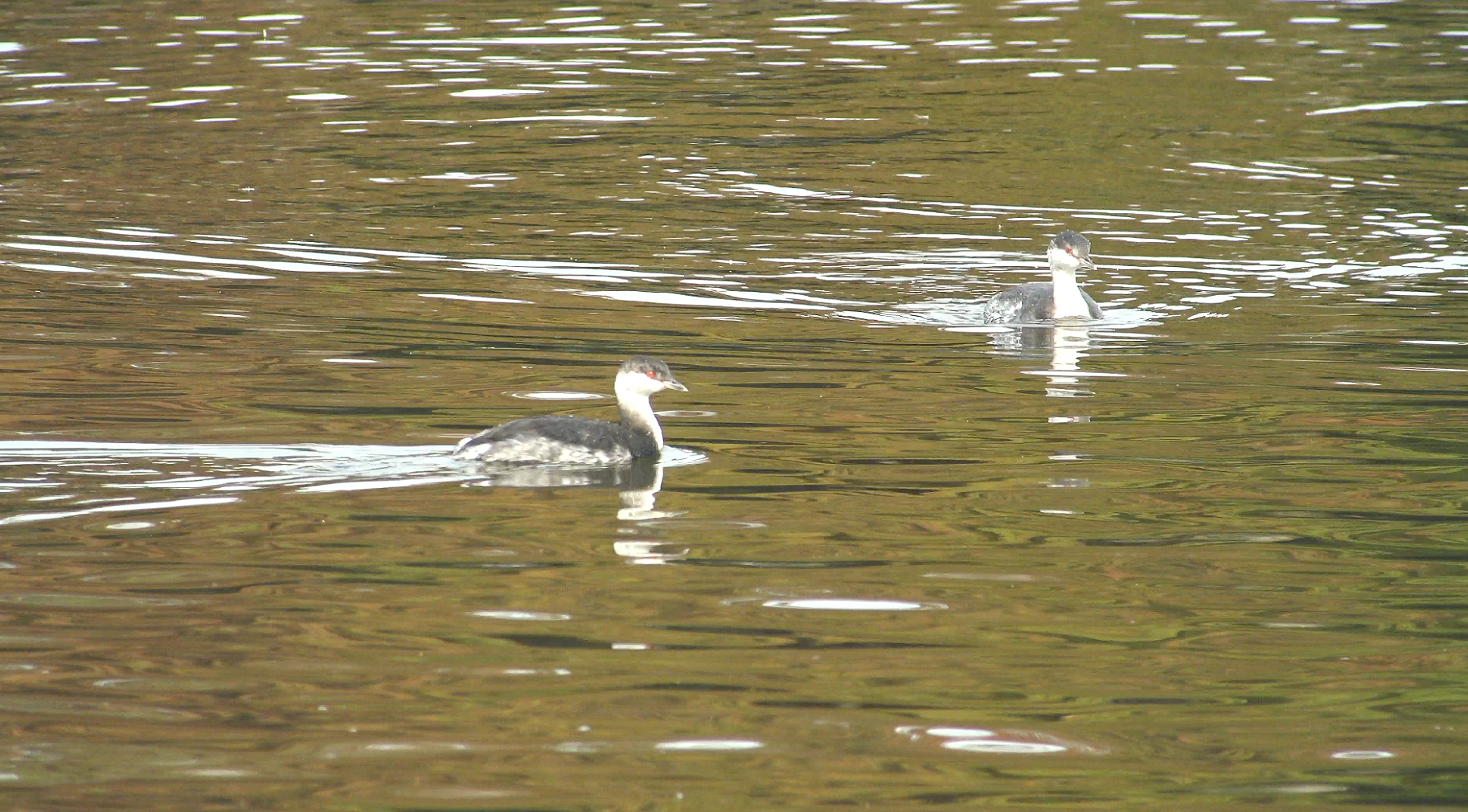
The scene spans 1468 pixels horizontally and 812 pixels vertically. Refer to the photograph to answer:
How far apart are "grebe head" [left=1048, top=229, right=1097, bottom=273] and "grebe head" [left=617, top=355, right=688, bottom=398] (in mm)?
6251

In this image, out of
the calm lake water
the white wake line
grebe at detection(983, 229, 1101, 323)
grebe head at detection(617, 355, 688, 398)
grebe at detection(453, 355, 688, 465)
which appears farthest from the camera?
grebe at detection(983, 229, 1101, 323)

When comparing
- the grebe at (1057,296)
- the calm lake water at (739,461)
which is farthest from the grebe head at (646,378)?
the grebe at (1057,296)

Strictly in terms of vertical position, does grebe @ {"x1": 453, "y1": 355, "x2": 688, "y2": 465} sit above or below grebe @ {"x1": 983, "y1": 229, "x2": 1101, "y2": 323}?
above

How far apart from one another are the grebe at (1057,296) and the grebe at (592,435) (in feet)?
19.5

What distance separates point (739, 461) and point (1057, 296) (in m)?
6.38

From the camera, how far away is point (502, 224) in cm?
2359

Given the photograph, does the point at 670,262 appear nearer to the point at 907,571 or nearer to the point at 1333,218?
the point at 1333,218

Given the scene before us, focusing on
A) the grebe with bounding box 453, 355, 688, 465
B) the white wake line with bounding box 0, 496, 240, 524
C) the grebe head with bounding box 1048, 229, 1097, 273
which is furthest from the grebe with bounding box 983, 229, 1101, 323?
the white wake line with bounding box 0, 496, 240, 524

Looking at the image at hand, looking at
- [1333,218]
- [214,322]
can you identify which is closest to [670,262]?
[214,322]

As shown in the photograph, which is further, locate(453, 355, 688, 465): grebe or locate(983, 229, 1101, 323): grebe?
locate(983, 229, 1101, 323): grebe

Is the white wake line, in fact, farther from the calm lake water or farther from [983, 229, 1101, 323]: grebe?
[983, 229, 1101, 323]: grebe

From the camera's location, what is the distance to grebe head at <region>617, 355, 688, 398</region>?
45.9 ft

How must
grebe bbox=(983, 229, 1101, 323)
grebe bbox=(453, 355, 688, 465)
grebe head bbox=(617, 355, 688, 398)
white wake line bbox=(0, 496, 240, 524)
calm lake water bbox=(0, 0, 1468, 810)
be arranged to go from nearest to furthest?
calm lake water bbox=(0, 0, 1468, 810) → white wake line bbox=(0, 496, 240, 524) → grebe bbox=(453, 355, 688, 465) → grebe head bbox=(617, 355, 688, 398) → grebe bbox=(983, 229, 1101, 323)

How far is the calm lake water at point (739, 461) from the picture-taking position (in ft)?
29.2
